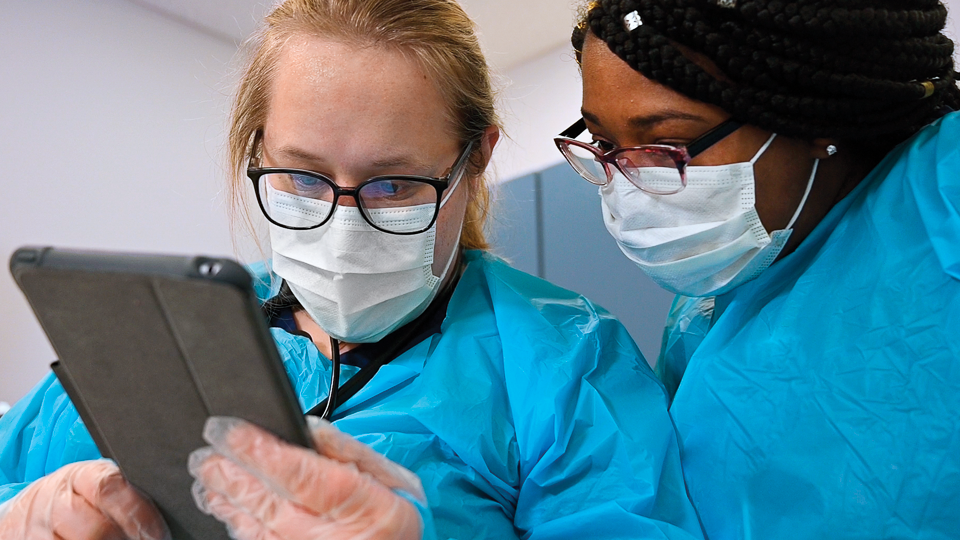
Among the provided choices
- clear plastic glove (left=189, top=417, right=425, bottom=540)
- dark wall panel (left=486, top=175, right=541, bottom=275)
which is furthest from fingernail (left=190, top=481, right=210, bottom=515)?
dark wall panel (left=486, top=175, right=541, bottom=275)

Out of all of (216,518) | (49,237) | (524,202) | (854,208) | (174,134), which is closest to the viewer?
(216,518)

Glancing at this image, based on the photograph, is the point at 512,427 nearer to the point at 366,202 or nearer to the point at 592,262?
the point at 366,202

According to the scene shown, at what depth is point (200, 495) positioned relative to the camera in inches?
20.2

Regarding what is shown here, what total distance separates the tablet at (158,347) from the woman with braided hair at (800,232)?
526 millimetres

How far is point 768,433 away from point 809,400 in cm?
6

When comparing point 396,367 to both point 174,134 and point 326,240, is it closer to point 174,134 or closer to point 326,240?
point 326,240

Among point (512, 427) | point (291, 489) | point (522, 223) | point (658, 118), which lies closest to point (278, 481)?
point (291, 489)

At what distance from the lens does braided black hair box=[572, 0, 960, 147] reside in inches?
29.0

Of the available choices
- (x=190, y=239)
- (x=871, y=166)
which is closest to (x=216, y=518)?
(x=871, y=166)

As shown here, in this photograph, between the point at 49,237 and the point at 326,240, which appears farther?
the point at 49,237

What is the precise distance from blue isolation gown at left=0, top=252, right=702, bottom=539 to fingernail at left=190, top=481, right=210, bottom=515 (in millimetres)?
231

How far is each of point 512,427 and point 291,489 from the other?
0.39m

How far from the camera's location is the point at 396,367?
2.84 ft

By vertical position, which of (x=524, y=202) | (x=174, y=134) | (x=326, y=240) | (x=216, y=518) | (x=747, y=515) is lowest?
(x=747, y=515)
